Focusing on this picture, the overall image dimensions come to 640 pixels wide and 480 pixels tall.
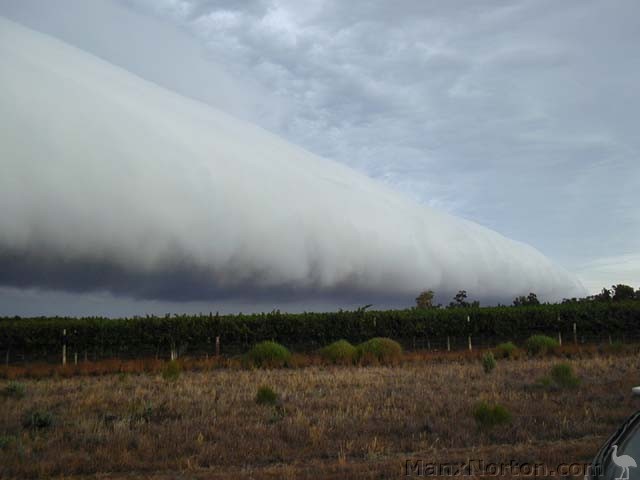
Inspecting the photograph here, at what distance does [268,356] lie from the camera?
30.7 meters

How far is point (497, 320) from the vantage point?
168ft

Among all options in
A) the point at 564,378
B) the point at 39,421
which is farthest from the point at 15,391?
the point at 564,378

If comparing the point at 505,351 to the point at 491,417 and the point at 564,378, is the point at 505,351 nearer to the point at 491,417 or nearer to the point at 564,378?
the point at 564,378

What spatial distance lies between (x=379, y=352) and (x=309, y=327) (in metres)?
16.2

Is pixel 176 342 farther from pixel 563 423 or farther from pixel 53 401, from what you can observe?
pixel 563 423

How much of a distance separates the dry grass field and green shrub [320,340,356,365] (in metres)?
10.4

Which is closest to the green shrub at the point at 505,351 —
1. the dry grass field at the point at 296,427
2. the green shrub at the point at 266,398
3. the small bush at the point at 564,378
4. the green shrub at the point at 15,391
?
the dry grass field at the point at 296,427

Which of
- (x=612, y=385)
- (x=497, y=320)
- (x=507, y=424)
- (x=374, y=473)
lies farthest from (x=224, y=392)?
(x=497, y=320)

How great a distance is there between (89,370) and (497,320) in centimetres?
3485

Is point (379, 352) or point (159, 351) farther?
point (159, 351)

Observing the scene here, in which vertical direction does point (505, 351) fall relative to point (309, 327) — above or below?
below

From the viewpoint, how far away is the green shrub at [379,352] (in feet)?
102

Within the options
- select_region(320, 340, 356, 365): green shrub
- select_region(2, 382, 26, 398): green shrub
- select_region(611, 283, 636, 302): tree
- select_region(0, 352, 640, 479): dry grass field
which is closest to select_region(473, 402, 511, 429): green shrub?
select_region(0, 352, 640, 479): dry grass field

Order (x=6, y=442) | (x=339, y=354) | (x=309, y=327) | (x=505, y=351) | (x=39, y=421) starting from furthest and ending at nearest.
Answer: (x=309, y=327) < (x=505, y=351) < (x=339, y=354) < (x=39, y=421) < (x=6, y=442)
